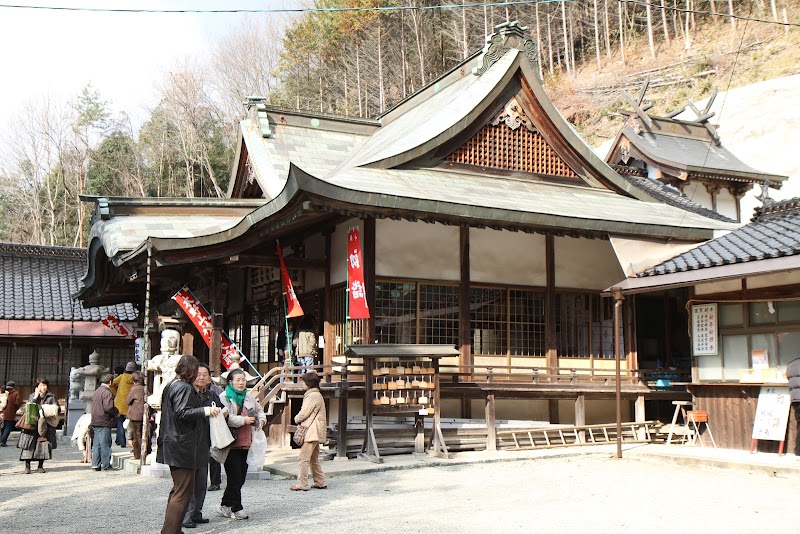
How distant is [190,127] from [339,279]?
34.8 m

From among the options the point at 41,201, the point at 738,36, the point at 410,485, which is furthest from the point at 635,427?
the point at 738,36

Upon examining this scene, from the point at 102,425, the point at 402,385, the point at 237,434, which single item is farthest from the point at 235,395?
the point at 102,425

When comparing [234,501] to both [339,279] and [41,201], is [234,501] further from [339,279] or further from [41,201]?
[41,201]

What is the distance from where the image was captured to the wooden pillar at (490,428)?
13.4 m

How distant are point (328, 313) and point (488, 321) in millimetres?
3177

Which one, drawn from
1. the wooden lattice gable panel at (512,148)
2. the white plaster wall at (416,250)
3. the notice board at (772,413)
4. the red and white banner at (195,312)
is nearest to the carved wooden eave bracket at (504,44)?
the wooden lattice gable panel at (512,148)

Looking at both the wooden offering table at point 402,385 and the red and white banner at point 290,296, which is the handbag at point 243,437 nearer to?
the wooden offering table at point 402,385

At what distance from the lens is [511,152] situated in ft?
55.2

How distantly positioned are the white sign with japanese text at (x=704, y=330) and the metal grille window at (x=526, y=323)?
10.5 ft

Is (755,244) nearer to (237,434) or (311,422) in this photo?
(311,422)

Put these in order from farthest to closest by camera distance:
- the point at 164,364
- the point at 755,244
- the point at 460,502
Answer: the point at 755,244, the point at 164,364, the point at 460,502

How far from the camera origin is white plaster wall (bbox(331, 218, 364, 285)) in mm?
14920

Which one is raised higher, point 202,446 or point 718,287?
point 718,287

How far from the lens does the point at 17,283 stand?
88.9ft
